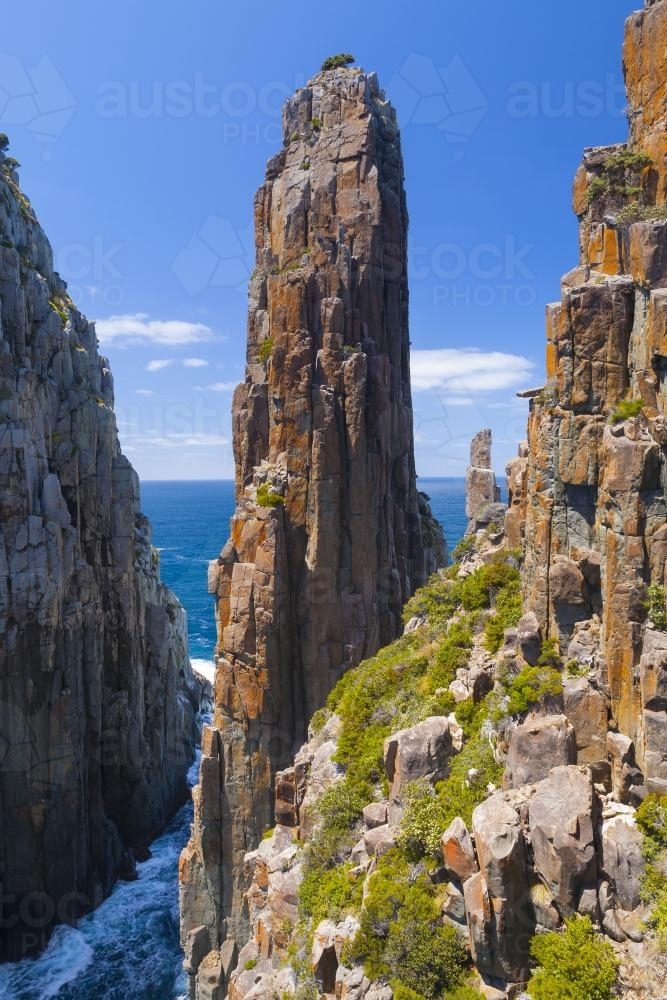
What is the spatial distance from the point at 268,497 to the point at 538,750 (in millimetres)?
28263

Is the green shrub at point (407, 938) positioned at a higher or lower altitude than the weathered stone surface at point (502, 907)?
lower

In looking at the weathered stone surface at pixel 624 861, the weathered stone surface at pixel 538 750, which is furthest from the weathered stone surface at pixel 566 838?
the weathered stone surface at pixel 538 750

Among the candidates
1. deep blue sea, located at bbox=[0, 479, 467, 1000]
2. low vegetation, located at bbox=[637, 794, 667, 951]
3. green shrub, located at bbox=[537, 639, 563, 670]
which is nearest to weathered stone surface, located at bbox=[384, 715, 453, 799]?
green shrub, located at bbox=[537, 639, 563, 670]

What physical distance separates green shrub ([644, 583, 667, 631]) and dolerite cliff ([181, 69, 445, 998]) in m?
27.6

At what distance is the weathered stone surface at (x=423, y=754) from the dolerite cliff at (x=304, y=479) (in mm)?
21417

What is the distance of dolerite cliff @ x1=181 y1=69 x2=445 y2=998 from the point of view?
1578 inches

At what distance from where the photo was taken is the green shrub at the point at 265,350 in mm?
44481

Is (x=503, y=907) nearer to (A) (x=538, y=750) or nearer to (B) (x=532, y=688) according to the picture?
(A) (x=538, y=750)

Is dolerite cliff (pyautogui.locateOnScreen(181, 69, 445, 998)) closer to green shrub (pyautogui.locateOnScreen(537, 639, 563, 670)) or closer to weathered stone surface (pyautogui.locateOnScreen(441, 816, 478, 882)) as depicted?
green shrub (pyautogui.locateOnScreen(537, 639, 563, 670))

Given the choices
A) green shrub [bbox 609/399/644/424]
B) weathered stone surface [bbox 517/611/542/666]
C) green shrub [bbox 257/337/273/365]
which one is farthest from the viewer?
Result: green shrub [bbox 257/337/273/365]

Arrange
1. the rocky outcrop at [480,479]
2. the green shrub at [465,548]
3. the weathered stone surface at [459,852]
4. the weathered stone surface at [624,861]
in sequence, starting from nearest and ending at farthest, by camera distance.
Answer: the weathered stone surface at [624,861] < the weathered stone surface at [459,852] < the green shrub at [465,548] < the rocky outcrop at [480,479]

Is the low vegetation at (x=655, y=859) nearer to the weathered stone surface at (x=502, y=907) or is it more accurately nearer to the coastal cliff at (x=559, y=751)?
the coastal cliff at (x=559, y=751)

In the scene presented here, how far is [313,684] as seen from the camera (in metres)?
42.0

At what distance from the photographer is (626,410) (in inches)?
676
